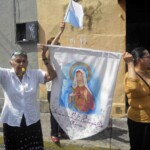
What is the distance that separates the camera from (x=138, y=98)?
4.17 m

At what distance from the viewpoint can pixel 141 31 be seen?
8.22 m

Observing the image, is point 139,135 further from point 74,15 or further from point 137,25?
point 137,25

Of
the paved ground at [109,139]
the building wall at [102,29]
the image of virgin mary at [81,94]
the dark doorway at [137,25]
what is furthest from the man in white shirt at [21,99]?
the dark doorway at [137,25]

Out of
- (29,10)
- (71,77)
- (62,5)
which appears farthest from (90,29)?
(71,77)

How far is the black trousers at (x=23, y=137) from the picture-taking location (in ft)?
14.0

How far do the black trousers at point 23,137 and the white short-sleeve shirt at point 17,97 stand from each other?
75 mm

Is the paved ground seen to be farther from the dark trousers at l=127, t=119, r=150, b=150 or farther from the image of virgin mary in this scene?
the image of virgin mary

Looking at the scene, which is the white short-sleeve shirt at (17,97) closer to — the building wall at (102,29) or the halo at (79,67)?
the halo at (79,67)

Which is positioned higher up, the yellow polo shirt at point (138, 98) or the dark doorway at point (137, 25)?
the dark doorway at point (137, 25)

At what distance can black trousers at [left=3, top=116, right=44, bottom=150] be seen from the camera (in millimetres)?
4254

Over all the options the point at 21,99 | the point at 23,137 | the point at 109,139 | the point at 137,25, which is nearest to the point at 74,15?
the point at 21,99

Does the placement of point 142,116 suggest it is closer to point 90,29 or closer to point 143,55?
point 143,55

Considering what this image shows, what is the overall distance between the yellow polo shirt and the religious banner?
0.21 metres

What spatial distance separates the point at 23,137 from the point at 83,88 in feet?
2.92
